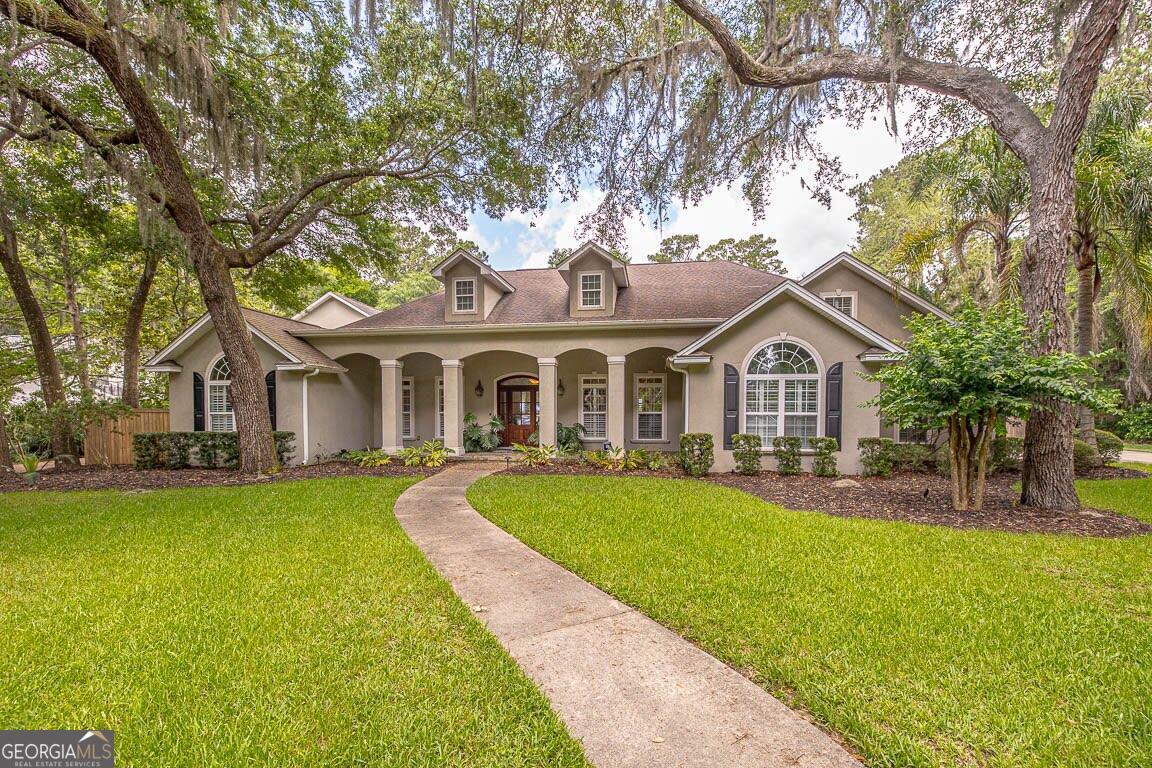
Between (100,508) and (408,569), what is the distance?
21.3 ft

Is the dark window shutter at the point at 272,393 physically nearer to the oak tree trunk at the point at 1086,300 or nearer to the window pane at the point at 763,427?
the window pane at the point at 763,427

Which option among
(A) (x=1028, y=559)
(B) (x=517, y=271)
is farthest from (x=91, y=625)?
(B) (x=517, y=271)

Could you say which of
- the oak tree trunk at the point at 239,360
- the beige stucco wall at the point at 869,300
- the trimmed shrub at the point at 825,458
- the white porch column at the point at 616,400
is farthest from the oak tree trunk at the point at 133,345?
the beige stucco wall at the point at 869,300

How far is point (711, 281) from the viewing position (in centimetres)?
1377

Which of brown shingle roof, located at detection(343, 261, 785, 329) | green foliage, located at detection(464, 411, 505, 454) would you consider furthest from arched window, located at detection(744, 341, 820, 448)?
green foliage, located at detection(464, 411, 505, 454)

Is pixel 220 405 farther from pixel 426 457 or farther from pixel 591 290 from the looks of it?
pixel 591 290

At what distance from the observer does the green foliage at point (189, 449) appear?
435 inches

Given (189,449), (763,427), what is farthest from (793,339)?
(189,449)

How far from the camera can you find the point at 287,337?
12102 mm

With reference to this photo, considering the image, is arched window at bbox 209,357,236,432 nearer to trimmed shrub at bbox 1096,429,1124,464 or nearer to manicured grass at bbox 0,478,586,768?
manicured grass at bbox 0,478,586,768

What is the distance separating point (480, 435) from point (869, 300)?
11283 millimetres

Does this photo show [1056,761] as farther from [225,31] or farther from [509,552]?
[225,31]

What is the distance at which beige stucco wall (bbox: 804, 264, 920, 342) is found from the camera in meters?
11.6

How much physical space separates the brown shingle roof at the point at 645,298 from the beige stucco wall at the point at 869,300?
1246mm
